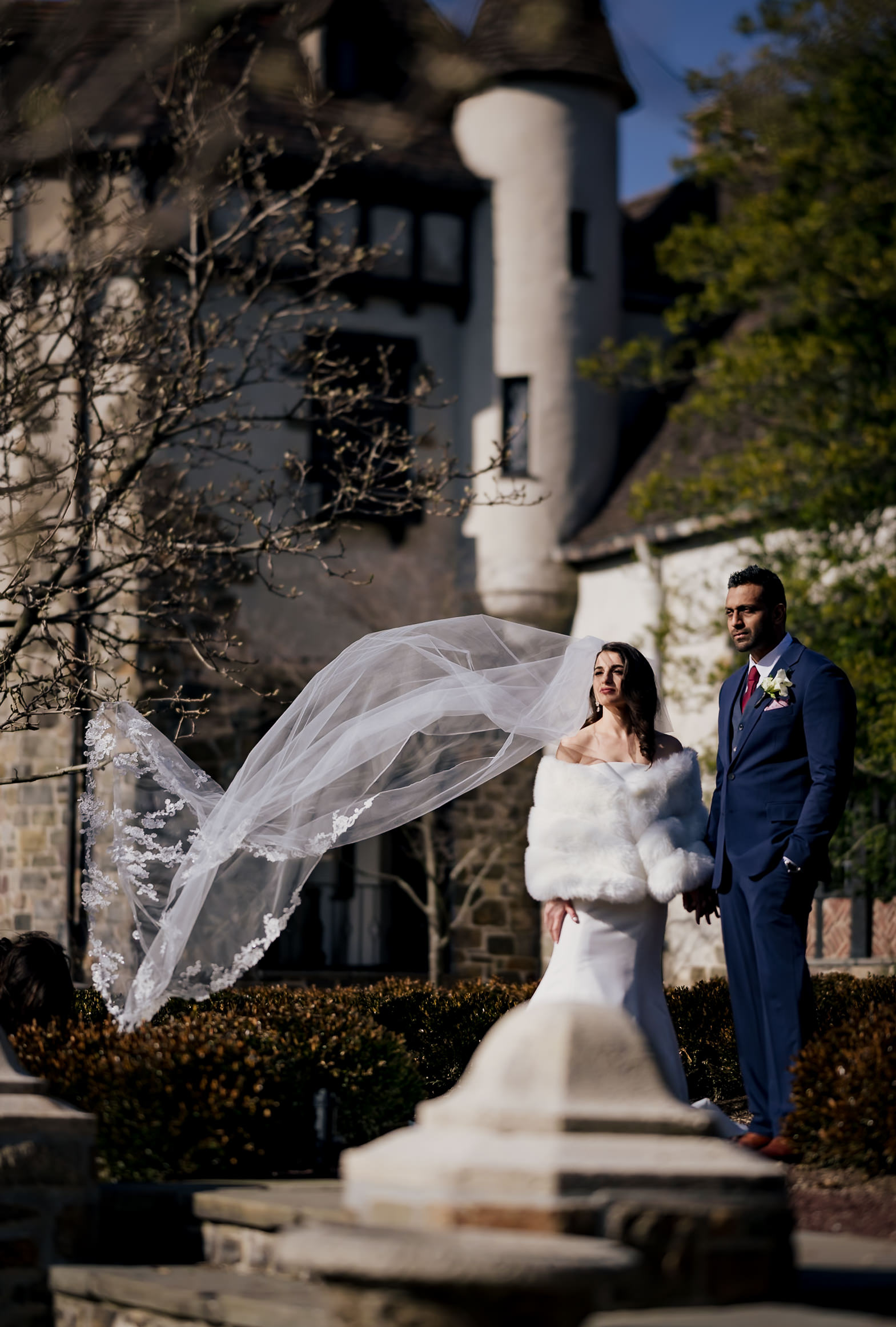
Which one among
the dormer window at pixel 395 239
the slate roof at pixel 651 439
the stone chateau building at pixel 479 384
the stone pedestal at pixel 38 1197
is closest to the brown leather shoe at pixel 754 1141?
the stone pedestal at pixel 38 1197

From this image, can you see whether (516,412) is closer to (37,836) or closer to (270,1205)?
(37,836)

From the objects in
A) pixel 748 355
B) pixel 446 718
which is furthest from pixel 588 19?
pixel 446 718

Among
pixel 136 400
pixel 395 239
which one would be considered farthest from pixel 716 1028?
pixel 395 239

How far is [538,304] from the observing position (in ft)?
65.1

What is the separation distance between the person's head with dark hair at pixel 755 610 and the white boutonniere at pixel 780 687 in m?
0.13

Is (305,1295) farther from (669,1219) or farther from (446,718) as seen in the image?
(446,718)

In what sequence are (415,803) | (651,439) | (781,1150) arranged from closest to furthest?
(781,1150)
(415,803)
(651,439)

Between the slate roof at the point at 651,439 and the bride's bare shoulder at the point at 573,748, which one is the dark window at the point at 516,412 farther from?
the bride's bare shoulder at the point at 573,748

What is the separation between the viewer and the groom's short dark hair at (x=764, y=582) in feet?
21.8

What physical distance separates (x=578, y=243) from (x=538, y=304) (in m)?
1.04

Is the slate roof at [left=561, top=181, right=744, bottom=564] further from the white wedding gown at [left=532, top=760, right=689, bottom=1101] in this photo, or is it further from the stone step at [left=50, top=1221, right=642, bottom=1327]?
the stone step at [left=50, top=1221, right=642, bottom=1327]

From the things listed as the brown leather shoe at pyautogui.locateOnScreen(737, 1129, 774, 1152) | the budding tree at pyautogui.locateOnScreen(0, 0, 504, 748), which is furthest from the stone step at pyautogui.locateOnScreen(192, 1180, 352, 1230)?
the budding tree at pyautogui.locateOnScreen(0, 0, 504, 748)

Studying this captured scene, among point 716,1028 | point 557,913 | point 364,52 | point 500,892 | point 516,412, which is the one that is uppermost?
point 364,52

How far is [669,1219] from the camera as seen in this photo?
12.1 feet
